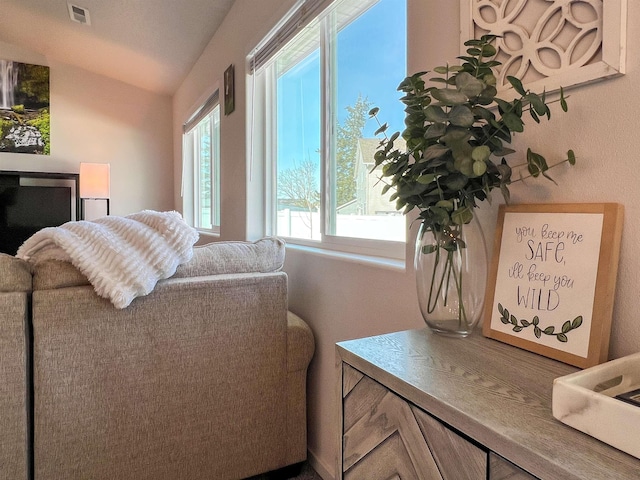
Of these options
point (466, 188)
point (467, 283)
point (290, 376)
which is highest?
point (466, 188)

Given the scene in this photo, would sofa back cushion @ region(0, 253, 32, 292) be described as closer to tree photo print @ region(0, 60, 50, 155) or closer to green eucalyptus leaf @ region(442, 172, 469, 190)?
green eucalyptus leaf @ region(442, 172, 469, 190)

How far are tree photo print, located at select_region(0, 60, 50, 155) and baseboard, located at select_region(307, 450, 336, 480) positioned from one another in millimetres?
4338

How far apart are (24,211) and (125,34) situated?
6.98 ft

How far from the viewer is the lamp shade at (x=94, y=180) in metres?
4.25

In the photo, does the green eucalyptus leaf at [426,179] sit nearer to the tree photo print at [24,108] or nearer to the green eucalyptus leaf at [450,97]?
the green eucalyptus leaf at [450,97]

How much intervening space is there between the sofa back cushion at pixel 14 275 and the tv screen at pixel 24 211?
11.8 feet

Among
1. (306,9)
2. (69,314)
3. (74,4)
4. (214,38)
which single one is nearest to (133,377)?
(69,314)

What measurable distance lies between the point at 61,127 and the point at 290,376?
4.34 metres

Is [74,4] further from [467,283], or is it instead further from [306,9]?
[467,283]

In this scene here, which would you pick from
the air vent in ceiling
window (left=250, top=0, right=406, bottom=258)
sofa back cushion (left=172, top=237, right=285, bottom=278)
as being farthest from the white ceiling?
sofa back cushion (left=172, top=237, right=285, bottom=278)

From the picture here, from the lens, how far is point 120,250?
1.30 metres

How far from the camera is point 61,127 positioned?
4492 millimetres

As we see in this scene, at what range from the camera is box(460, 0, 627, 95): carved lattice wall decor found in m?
0.67

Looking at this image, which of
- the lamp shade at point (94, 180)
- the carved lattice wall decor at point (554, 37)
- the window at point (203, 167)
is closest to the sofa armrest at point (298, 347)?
the carved lattice wall decor at point (554, 37)
